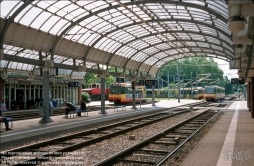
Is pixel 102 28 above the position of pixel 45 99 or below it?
above

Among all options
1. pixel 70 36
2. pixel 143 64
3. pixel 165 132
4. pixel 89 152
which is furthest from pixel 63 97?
pixel 89 152

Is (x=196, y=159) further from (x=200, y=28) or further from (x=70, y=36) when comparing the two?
(x=200, y=28)

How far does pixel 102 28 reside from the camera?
23062 millimetres

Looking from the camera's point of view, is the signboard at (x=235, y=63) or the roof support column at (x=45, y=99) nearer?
the roof support column at (x=45, y=99)

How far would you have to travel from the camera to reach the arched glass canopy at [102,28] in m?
16.5

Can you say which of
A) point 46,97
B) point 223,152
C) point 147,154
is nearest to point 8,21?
point 46,97

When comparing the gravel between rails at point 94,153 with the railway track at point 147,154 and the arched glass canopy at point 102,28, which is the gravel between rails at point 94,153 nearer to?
the railway track at point 147,154

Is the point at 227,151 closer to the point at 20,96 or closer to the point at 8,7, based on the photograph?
the point at 8,7

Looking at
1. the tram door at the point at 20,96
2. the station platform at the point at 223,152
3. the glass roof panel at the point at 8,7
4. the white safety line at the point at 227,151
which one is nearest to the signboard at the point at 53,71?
the glass roof panel at the point at 8,7

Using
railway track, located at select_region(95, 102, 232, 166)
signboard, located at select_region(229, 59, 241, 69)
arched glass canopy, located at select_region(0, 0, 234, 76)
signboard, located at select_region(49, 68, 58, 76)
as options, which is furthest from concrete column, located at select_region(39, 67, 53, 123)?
signboard, located at select_region(229, 59, 241, 69)

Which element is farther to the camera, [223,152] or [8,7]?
[8,7]

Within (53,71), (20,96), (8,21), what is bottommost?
(20,96)

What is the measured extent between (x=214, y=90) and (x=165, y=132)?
44538 mm

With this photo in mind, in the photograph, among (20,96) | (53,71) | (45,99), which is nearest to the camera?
(45,99)
